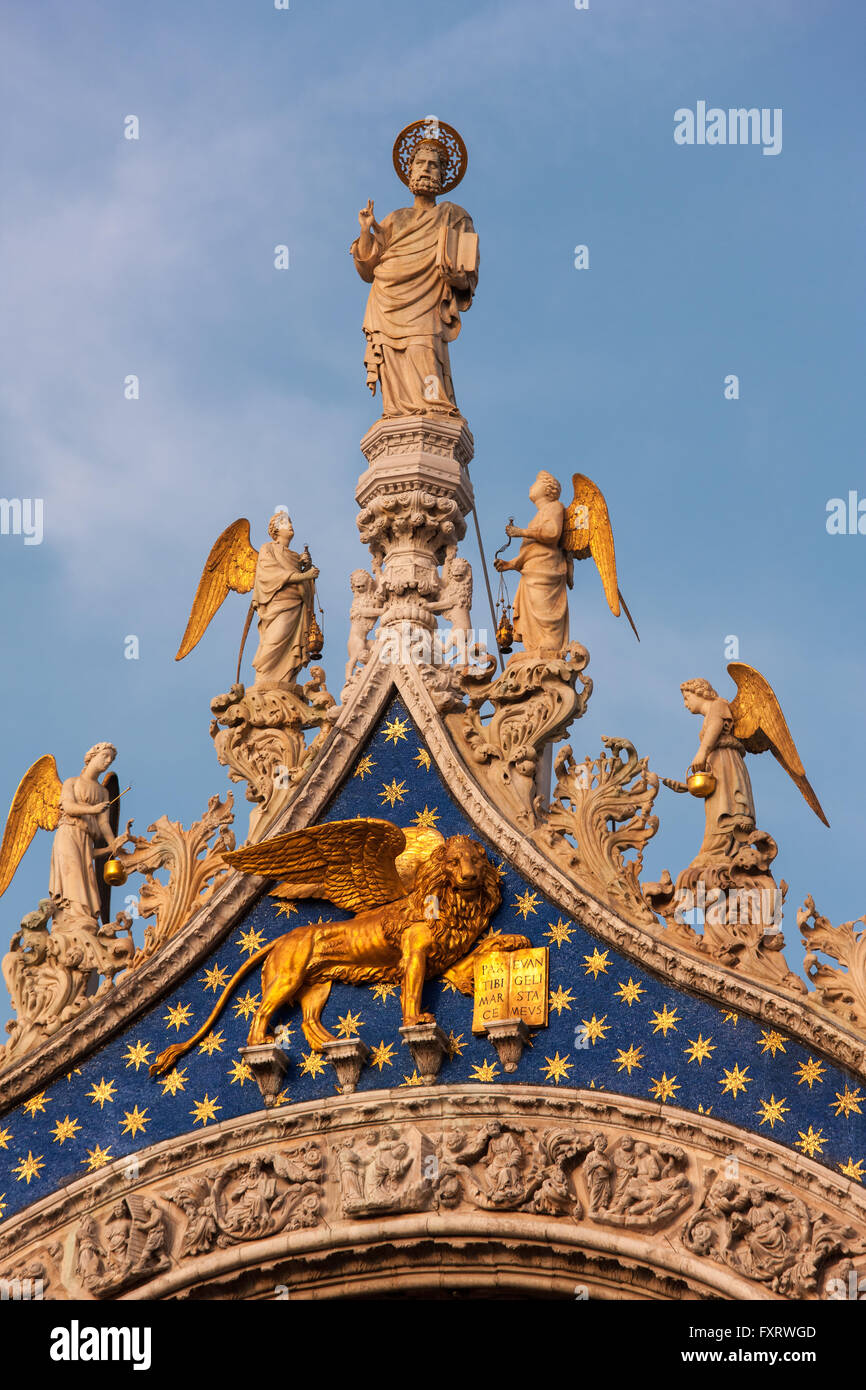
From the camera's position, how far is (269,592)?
864 inches

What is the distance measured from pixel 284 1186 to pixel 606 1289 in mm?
2391

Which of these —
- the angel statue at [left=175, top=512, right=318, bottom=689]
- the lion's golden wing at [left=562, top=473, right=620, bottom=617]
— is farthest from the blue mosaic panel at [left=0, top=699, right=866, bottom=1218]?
the lion's golden wing at [left=562, top=473, right=620, bottom=617]

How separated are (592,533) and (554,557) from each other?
39cm

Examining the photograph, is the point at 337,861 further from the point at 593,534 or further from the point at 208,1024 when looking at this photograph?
the point at 593,534

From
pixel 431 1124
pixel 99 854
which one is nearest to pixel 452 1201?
pixel 431 1124

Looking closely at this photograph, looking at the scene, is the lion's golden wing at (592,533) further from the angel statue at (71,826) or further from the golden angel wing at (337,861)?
the angel statue at (71,826)

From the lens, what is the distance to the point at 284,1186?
19.1 metres

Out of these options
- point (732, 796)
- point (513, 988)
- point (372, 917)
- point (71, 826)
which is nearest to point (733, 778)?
point (732, 796)

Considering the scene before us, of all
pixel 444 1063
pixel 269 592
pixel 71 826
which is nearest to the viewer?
pixel 444 1063

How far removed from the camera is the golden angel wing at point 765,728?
20422 mm

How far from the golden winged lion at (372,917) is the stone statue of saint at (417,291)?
4.16m

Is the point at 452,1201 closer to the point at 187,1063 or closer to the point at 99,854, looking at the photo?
the point at 187,1063

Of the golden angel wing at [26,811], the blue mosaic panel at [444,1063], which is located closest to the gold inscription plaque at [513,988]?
the blue mosaic panel at [444,1063]

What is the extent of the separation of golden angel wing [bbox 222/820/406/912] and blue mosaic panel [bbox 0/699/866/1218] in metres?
0.21
